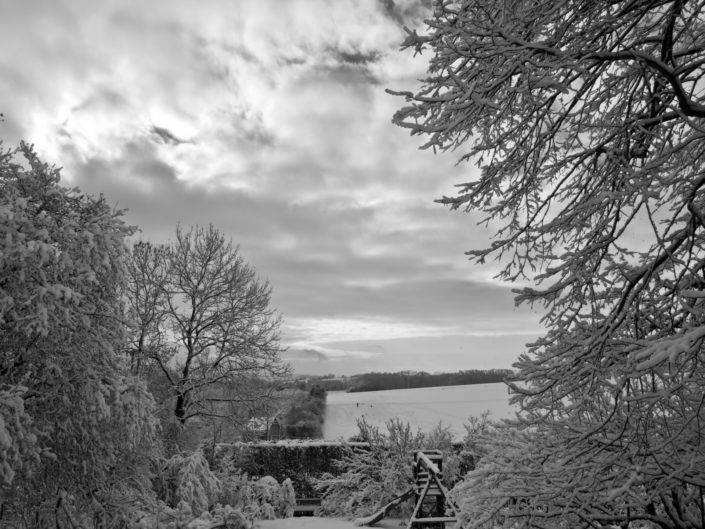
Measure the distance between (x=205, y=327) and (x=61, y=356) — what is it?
31.1ft

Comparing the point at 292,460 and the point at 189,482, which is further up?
the point at 189,482

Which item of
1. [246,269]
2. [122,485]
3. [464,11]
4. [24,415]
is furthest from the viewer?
[246,269]

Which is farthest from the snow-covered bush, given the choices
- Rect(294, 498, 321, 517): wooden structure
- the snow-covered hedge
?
the snow-covered hedge

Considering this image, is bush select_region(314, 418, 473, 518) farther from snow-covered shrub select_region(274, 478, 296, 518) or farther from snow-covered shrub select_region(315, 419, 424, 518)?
snow-covered shrub select_region(274, 478, 296, 518)

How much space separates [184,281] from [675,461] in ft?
54.3

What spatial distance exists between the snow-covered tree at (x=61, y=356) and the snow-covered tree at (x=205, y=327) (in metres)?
8.06

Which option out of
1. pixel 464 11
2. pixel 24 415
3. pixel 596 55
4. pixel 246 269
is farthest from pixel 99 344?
pixel 246 269

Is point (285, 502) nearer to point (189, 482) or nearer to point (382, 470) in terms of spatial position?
point (382, 470)

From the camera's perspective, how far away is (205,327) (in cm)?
1723

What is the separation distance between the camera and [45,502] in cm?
763

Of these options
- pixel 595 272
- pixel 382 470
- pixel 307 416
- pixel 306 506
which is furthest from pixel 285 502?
pixel 307 416

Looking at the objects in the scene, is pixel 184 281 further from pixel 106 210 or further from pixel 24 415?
pixel 24 415

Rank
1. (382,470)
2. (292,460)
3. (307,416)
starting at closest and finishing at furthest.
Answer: (382,470) → (292,460) → (307,416)

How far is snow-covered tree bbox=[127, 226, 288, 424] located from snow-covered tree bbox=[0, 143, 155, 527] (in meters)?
8.06
